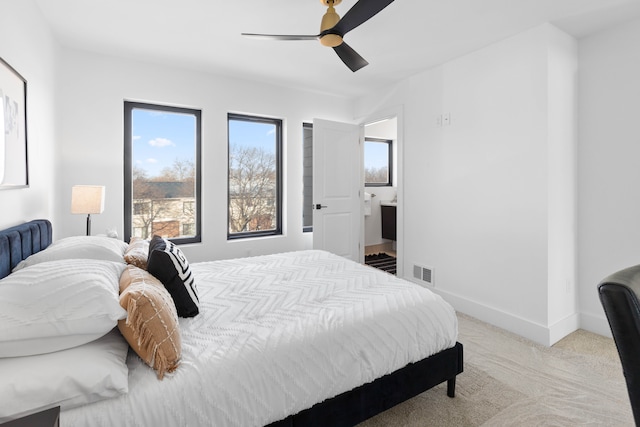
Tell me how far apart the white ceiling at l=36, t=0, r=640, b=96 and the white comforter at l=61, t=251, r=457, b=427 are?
6.41ft

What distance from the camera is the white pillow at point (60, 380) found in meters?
0.93

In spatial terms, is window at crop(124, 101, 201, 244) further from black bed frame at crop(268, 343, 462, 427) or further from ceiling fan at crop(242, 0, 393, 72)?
black bed frame at crop(268, 343, 462, 427)

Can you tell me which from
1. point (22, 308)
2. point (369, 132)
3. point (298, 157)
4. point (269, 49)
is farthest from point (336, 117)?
point (22, 308)

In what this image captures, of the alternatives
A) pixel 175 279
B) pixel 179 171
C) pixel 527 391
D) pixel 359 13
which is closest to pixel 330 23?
A: pixel 359 13

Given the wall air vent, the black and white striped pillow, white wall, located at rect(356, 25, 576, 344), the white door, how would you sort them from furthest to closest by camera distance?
the white door → the wall air vent → white wall, located at rect(356, 25, 576, 344) → the black and white striped pillow

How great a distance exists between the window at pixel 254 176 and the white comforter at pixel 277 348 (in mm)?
2001

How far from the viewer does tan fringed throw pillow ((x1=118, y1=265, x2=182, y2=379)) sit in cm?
117

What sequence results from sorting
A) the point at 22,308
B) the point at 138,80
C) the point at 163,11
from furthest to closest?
the point at 138,80, the point at 163,11, the point at 22,308

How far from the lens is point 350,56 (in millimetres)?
2330

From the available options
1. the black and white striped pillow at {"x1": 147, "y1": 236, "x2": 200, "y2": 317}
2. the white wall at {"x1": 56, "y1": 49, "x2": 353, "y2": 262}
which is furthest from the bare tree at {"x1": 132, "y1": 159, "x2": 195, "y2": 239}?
the black and white striped pillow at {"x1": 147, "y1": 236, "x2": 200, "y2": 317}

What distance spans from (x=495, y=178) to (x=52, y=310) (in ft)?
10.3

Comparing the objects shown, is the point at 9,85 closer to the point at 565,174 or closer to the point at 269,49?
the point at 269,49

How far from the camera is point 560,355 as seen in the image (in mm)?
Result: 2418

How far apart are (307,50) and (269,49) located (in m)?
0.36
